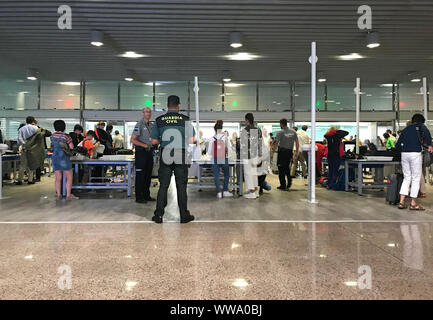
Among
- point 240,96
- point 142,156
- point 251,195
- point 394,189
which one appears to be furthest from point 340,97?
point 142,156

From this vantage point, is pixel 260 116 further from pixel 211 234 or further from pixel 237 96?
pixel 211 234

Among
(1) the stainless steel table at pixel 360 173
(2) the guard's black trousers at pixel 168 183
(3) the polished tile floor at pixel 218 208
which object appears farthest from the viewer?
(1) the stainless steel table at pixel 360 173

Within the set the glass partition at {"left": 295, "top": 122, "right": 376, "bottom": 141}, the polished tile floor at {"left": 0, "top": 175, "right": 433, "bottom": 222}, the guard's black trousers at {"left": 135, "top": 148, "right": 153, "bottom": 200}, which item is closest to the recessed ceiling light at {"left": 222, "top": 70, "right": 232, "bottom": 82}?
the glass partition at {"left": 295, "top": 122, "right": 376, "bottom": 141}

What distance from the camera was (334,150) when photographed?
8000 millimetres

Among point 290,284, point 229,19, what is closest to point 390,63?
point 229,19

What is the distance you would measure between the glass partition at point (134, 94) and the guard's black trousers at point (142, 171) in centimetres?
889

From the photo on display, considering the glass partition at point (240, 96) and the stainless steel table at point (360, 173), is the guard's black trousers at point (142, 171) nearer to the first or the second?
the stainless steel table at point (360, 173)

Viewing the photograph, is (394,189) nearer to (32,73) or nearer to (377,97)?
(377,97)

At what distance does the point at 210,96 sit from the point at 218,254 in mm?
12227

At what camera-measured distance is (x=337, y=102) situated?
580 inches

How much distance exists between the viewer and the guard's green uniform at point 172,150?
4.41 meters

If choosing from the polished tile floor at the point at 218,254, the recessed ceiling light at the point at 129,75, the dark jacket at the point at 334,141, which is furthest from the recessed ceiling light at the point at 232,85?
the polished tile floor at the point at 218,254

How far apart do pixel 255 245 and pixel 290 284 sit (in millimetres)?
1027
